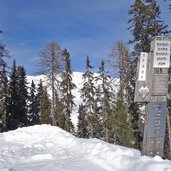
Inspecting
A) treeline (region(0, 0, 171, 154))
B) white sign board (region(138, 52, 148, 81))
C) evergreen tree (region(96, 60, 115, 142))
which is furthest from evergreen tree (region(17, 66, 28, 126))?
white sign board (region(138, 52, 148, 81))

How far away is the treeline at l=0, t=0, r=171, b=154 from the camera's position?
1115 inches

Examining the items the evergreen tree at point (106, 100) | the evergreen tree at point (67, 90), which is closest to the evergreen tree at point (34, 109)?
the evergreen tree at point (67, 90)

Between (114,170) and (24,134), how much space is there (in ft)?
44.1

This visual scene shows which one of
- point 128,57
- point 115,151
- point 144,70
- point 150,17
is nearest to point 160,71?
point 144,70

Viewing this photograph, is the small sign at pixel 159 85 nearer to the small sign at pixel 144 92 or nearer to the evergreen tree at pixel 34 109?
the small sign at pixel 144 92

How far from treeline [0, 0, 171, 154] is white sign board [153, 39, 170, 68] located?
1462 centimetres

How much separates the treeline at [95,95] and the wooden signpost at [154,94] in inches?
587

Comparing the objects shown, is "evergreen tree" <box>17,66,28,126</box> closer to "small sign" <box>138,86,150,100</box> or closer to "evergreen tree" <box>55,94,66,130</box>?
"evergreen tree" <box>55,94,66,130</box>

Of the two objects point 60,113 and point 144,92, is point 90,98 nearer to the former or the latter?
point 60,113

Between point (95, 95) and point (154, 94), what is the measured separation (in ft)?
115

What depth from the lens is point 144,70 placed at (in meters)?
11.8

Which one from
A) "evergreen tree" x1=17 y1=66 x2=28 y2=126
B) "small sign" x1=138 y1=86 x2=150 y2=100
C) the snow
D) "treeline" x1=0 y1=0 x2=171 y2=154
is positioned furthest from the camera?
"evergreen tree" x1=17 y1=66 x2=28 y2=126

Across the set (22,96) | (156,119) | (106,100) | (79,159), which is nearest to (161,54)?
(156,119)

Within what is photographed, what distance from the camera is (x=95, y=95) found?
46656 mm
